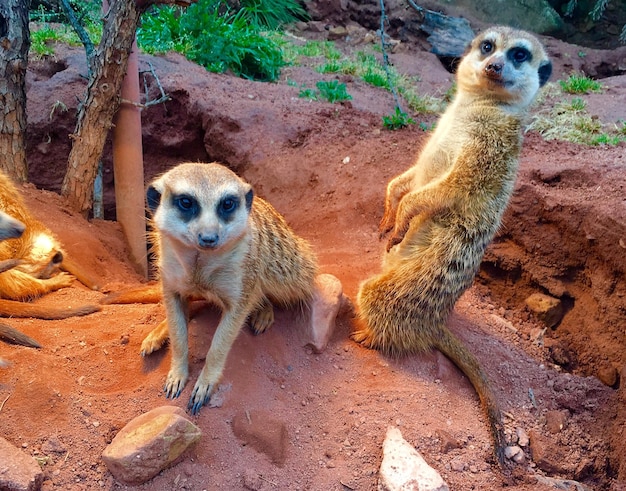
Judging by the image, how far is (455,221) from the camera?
2607mm

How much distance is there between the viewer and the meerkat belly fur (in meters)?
1.90

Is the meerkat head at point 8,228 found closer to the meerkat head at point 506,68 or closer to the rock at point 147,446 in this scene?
the rock at point 147,446

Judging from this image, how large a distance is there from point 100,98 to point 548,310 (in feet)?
9.06

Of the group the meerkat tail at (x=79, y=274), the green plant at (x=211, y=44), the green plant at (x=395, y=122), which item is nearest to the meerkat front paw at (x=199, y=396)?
the meerkat tail at (x=79, y=274)

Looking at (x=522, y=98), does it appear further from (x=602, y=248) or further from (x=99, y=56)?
(x=99, y=56)

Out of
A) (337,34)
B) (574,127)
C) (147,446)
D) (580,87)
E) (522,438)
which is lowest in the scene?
(522,438)

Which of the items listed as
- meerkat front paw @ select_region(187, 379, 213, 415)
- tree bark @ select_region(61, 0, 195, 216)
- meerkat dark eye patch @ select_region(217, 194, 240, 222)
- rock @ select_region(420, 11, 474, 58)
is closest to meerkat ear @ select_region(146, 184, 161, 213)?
meerkat dark eye patch @ select_region(217, 194, 240, 222)

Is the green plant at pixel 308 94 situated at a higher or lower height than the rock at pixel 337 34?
lower

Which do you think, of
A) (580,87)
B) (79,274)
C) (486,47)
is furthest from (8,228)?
(580,87)

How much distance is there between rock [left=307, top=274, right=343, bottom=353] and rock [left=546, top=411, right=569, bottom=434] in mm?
985

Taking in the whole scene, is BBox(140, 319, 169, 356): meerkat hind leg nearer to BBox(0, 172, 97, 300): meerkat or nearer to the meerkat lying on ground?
the meerkat lying on ground

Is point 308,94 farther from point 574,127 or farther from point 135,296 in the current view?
point 135,296

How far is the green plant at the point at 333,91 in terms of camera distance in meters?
5.08

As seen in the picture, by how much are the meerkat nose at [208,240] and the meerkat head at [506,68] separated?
1.56m
